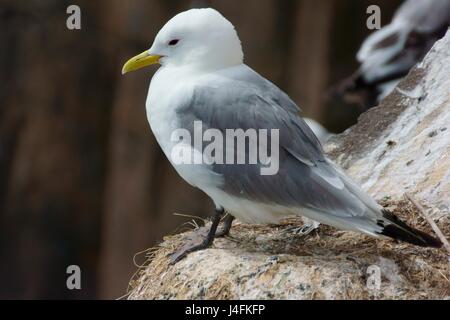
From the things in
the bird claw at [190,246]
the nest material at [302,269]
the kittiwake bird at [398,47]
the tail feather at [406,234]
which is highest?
the kittiwake bird at [398,47]

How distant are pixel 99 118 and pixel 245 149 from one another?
2450 mm

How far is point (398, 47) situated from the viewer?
476 cm

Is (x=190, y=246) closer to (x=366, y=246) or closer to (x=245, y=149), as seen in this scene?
(x=245, y=149)

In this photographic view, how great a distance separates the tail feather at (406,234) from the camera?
2.91 metres

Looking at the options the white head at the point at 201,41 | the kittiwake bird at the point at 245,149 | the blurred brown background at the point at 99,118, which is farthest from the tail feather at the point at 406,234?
the blurred brown background at the point at 99,118

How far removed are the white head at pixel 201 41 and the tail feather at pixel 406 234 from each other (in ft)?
2.44

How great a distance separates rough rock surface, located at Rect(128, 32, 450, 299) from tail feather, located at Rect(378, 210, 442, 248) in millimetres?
111

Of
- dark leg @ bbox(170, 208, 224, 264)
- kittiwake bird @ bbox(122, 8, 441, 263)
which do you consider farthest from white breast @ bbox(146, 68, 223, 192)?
dark leg @ bbox(170, 208, 224, 264)

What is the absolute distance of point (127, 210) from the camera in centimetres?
546

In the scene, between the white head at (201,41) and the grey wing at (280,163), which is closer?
the grey wing at (280,163)

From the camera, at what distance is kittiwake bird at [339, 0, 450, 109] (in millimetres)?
4680

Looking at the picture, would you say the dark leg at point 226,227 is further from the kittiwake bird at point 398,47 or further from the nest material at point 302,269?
the kittiwake bird at point 398,47

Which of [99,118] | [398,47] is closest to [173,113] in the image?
[398,47]

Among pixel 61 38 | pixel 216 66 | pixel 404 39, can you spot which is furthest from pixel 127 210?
pixel 216 66
